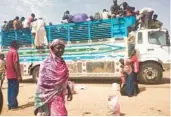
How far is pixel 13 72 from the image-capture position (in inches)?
302

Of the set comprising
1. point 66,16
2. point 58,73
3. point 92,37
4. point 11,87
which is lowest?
point 11,87

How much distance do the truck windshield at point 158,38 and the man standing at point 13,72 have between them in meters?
5.52

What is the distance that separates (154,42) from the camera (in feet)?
38.0

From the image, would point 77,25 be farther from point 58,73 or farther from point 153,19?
point 58,73

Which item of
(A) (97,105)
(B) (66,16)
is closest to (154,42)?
(B) (66,16)

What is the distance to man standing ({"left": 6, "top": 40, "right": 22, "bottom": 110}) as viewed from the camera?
24.7 feet

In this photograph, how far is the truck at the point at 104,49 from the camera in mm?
11484

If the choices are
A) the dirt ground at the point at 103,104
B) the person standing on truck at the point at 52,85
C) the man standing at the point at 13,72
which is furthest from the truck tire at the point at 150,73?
the person standing on truck at the point at 52,85

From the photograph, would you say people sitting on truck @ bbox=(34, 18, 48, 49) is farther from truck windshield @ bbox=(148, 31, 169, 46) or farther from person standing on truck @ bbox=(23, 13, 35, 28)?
truck windshield @ bbox=(148, 31, 169, 46)

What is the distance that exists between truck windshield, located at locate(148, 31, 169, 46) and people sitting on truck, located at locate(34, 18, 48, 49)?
4.08 meters

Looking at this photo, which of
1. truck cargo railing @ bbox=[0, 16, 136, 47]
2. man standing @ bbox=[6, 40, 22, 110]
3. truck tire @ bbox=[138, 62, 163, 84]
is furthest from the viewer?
truck cargo railing @ bbox=[0, 16, 136, 47]

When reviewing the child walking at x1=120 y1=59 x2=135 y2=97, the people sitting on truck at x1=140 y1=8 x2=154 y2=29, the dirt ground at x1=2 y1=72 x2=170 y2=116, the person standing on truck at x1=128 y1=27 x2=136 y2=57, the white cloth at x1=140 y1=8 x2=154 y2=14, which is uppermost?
the white cloth at x1=140 y1=8 x2=154 y2=14

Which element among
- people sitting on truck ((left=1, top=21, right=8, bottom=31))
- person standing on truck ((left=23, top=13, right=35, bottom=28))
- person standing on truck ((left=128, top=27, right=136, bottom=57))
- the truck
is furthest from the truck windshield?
people sitting on truck ((left=1, top=21, right=8, bottom=31))

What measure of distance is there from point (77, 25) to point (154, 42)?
3.02 meters
